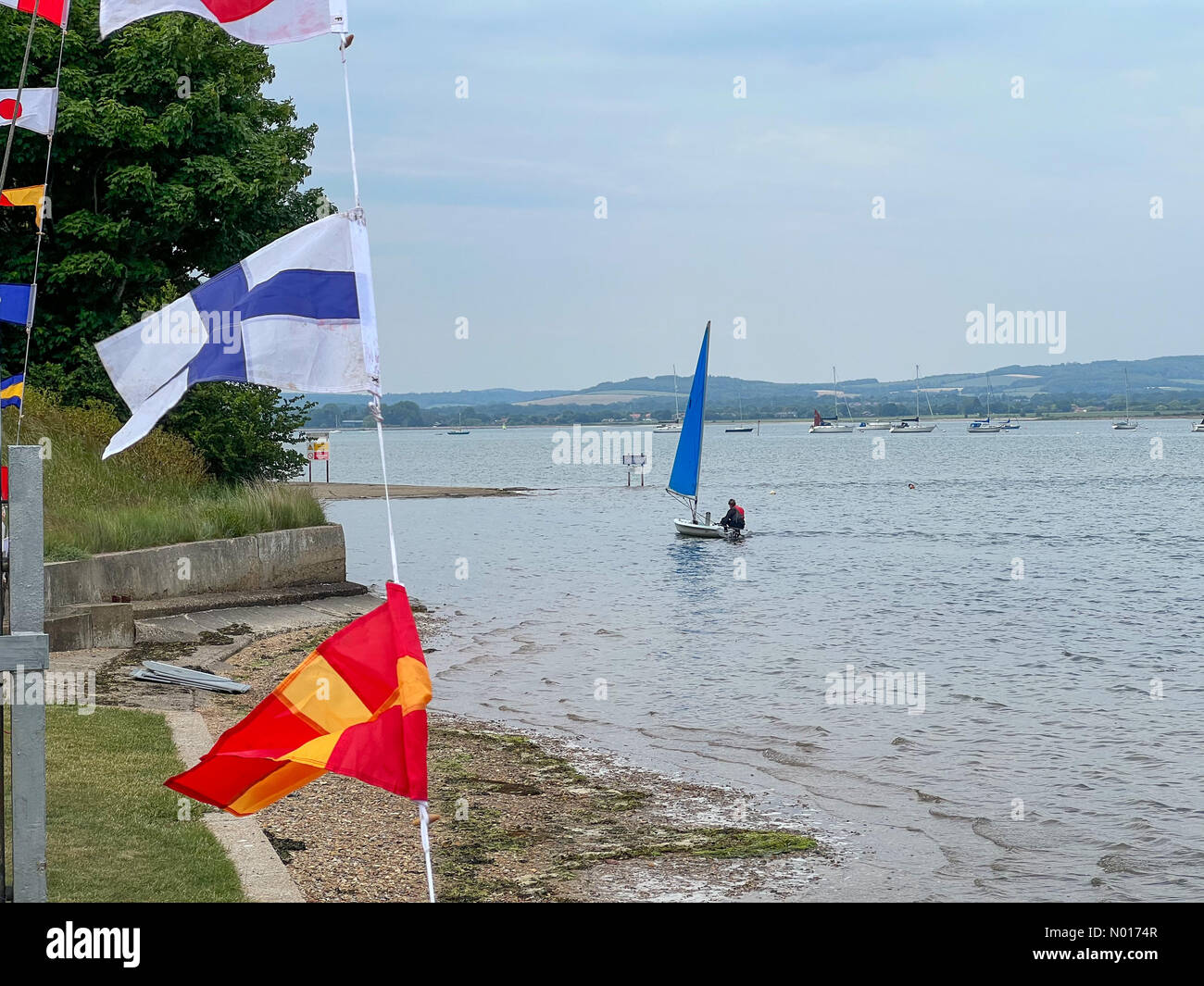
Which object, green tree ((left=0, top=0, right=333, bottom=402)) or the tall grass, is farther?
green tree ((left=0, top=0, right=333, bottom=402))

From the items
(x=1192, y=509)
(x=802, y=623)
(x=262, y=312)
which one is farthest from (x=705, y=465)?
(x=262, y=312)

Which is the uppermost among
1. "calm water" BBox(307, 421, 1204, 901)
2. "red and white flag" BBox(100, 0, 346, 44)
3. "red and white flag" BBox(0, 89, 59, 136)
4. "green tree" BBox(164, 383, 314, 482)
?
"red and white flag" BBox(0, 89, 59, 136)

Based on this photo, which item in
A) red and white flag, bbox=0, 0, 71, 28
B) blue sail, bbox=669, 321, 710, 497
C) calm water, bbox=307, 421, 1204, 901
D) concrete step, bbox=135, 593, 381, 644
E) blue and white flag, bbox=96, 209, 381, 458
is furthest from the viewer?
blue sail, bbox=669, 321, 710, 497

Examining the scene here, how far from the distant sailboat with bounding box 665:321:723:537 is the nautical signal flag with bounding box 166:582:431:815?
126 ft

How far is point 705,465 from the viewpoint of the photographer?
428 ft

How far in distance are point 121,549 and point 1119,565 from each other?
103 ft

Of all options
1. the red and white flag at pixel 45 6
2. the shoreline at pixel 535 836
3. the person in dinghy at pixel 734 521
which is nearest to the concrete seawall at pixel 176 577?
the shoreline at pixel 535 836

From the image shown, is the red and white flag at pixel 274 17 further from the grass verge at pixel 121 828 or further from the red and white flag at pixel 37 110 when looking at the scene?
the grass verge at pixel 121 828

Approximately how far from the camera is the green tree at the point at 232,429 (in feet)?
85.3

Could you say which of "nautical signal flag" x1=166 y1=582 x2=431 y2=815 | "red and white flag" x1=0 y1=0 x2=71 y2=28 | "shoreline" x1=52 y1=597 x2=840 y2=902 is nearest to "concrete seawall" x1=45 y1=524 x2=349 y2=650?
"shoreline" x1=52 y1=597 x2=840 y2=902

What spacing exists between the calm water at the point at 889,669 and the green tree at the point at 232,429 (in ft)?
17.7

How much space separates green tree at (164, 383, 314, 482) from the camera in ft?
85.3

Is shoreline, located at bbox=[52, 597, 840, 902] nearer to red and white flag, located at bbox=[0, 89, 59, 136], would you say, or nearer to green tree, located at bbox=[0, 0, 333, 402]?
red and white flag, located at bbox=[0, 89, 59, 136]
